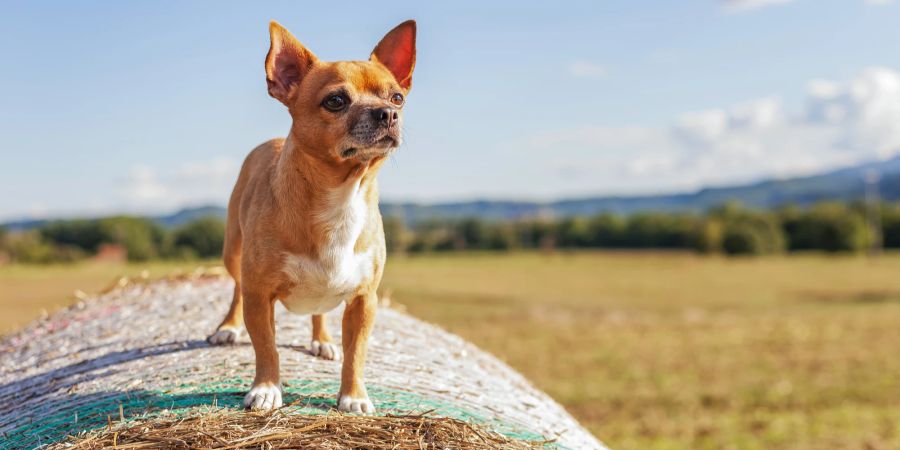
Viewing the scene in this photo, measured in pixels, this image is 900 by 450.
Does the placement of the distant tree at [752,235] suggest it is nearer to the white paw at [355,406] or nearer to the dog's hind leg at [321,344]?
the dog's hind leg at [321,344]

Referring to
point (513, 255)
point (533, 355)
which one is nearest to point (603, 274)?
point (513, 255)

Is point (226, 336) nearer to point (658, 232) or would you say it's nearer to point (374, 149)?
point (374, 149)

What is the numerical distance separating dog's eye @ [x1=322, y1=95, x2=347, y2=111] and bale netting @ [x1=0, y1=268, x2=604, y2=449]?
1438 mm

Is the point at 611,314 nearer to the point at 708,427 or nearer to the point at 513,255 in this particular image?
the point at 708,427

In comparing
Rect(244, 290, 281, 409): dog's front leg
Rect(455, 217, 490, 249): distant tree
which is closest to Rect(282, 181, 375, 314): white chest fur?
Rect(244, 290, 281, 409): dog's front leg

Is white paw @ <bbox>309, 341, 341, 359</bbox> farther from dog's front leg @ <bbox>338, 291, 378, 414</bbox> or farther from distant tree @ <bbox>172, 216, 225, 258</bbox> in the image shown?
distant tree @ <bbox>172, 216, 225, 258</bbox>

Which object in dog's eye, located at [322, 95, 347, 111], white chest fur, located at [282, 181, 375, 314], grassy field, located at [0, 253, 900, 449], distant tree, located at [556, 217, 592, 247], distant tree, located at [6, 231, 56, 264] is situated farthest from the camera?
distant tree, located at [556, 217, 592, 247]

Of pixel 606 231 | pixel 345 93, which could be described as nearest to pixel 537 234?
pixel 606 231

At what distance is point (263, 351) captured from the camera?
420cm

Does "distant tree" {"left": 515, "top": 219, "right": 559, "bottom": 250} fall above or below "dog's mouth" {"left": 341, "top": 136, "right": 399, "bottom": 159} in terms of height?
below

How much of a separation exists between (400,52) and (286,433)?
182 centimetres

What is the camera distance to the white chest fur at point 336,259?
12.7 ft

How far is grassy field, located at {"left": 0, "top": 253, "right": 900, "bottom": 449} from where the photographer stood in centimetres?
1233

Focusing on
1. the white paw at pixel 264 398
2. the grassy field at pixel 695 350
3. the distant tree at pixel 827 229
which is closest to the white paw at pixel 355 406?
the white paw at pixel 264 398
